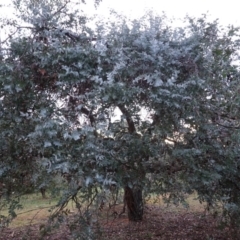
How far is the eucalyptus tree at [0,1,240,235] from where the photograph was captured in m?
2.47

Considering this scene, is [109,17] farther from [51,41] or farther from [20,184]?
[20,184]

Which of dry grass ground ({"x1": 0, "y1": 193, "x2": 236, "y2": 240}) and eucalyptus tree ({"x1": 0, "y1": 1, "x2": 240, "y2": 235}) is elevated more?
eucalyptus tree ({"x1": 0, "y1": 1, "x2": 240, "y2": 235})

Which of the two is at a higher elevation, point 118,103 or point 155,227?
point 118,103

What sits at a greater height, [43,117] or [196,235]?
[43,117]

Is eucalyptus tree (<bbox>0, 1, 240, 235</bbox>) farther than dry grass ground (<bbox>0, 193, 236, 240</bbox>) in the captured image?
No

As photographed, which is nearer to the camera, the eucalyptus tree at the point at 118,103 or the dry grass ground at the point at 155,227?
the eucalyptus tree at the point at 118,103

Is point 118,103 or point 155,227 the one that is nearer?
point 118,103

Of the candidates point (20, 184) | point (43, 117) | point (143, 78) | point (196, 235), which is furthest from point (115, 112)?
point (196, 235)

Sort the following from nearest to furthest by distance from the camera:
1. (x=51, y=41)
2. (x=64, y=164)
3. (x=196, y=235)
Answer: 1. (x=64, y=164)
2. (x=51, y=41)
3. (x=196, y=235)

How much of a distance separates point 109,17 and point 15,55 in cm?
84

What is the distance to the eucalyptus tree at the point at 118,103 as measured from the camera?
2.47m

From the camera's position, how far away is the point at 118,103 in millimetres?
2504

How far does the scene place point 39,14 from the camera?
2.79 m

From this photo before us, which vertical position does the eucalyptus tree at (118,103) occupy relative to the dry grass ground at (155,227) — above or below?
above
